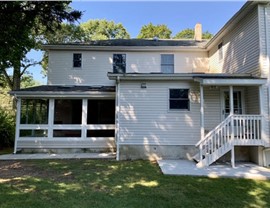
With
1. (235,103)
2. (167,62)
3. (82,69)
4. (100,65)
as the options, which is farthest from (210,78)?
(82,69)

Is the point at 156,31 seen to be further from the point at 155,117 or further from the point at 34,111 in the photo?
the point at 155,117

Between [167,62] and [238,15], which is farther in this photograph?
[167,62]

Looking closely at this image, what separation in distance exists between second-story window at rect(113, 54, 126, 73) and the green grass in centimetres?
777

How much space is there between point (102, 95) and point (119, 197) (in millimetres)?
7030

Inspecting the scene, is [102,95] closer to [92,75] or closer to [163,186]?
[92,75]

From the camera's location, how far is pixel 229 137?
833 centimetres

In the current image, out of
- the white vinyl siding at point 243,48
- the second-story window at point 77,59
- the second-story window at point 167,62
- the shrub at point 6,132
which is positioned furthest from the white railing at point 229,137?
the shrub at point 6,132

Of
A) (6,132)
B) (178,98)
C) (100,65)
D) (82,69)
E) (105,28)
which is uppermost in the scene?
(105,28)

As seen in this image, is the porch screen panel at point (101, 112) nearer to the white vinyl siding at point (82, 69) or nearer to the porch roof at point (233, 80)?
the white vinyl siding at point (82, 69)

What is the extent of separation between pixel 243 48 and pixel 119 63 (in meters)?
7.31

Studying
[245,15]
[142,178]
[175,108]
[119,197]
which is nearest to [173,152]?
[175,108]

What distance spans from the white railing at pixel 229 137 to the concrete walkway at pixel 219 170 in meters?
0.48

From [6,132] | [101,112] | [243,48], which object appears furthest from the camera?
[101,112]

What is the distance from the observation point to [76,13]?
8.12 m
